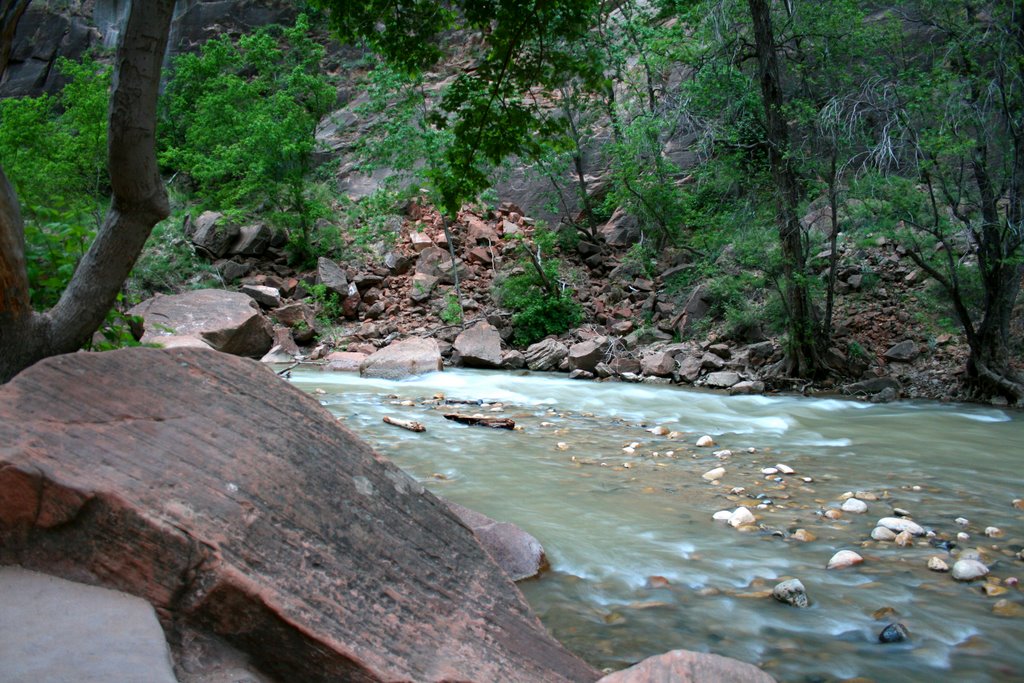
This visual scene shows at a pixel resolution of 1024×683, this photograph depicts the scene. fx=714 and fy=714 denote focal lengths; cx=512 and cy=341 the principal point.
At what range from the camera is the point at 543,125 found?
4.59m

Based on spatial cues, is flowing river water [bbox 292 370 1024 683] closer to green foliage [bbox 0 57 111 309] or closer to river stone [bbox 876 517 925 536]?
river stone [bbox 876 517 925 536]

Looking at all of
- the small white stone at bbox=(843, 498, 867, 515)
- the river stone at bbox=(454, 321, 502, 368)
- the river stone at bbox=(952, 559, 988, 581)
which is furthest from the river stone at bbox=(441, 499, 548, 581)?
the river stone at bbox=(454, 321, 502, 368)

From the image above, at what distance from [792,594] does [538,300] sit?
12193 mm

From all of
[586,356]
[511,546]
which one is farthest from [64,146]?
[511,546]

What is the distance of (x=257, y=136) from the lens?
18641 mm

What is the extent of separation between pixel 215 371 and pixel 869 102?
953cm

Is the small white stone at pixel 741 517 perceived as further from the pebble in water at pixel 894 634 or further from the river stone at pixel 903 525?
the pebble in water at pixel 894 634

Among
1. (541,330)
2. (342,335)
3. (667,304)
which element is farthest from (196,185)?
(667,304)

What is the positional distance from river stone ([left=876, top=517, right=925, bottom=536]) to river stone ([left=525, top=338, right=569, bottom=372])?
928cm

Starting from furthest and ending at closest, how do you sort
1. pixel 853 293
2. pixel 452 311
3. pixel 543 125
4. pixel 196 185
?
pixel 196 185
pixel 452 311
pixel 853 293
pixel 543 125

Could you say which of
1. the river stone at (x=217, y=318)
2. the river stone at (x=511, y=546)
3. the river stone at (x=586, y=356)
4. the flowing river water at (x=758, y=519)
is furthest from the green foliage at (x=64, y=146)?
the river stone at (x=511, y=546)

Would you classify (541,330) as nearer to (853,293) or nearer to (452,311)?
(452,311)

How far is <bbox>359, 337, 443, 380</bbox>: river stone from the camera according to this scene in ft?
39.6

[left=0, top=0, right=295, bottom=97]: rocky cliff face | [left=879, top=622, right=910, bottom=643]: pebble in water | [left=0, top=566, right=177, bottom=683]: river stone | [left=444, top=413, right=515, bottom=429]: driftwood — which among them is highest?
[left=0, top=0, right=295, bottom=97]: rocky cliff face
